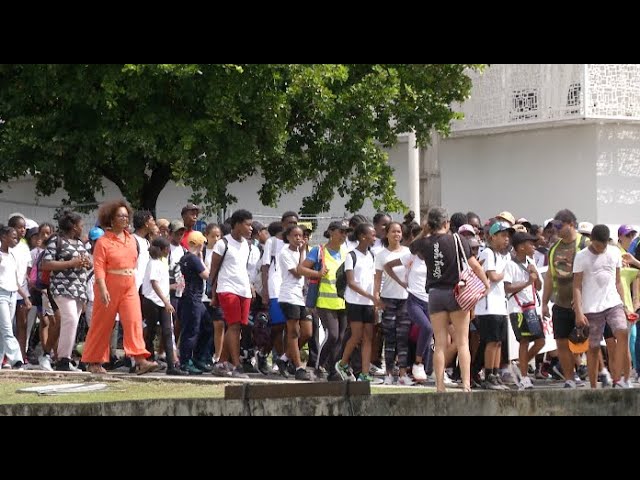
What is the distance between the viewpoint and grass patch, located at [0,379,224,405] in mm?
12609

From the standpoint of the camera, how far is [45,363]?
16047 mm

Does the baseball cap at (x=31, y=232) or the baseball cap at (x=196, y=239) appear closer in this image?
the baseball cap at (x=196, y=239)

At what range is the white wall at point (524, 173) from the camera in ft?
112

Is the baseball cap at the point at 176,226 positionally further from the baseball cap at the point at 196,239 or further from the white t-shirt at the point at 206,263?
the baseball cap at the point at 196,239

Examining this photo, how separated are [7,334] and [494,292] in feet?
17.9

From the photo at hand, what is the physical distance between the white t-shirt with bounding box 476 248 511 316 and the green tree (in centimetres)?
1191

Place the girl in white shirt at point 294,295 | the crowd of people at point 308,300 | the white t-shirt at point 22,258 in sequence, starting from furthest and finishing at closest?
1. the white t-shirt at point 22,258
2. the girl in white shirt at point 294,295
3. the crowd of people at point 308,300

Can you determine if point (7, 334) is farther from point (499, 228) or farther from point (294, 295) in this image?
point (499, 228)

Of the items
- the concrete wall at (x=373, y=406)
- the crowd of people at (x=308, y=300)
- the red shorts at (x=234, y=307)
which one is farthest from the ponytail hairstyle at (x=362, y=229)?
the concrete wall at (x=373, y=406)

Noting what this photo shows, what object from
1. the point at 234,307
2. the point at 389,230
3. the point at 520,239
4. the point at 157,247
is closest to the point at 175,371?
the point at 234,307

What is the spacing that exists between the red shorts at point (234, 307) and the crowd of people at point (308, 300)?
0.05 feet
